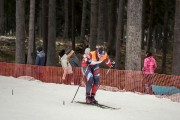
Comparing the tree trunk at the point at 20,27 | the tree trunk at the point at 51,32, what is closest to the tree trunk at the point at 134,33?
the tree trunk at the point at 20,27

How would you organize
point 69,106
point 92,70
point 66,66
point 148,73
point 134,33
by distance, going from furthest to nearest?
1. point 66,66
2. point 134,33
3. point 148,73
4. point 92,70
5. point 69,106

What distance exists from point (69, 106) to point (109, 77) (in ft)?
19.3

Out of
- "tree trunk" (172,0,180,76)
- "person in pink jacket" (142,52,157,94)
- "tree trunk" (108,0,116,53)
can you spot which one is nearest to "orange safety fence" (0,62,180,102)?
"person in pink jacket" (142,52,157,94)

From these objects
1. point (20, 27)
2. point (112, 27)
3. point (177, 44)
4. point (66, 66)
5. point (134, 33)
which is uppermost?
point (112, 27)

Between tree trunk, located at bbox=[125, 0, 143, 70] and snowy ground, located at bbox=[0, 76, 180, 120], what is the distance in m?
2.37

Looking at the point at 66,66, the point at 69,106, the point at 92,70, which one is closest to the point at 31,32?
the point at 66,66

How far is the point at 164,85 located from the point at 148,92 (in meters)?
0.71

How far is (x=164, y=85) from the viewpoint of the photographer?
50.6 ft

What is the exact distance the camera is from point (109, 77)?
1723cm

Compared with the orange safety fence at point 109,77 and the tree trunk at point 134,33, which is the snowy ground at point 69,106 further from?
the tree trunk at point 134,33

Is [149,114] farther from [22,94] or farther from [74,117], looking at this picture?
[22,94]

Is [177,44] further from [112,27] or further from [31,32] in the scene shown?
[112,27]

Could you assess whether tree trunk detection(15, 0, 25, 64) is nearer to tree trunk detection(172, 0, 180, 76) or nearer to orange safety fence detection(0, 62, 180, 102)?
orange safety fence detection(0, 62, 180, 102)

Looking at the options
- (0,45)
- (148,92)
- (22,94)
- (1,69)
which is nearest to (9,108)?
(22,94)
